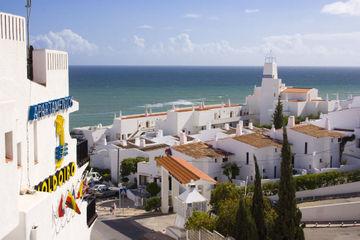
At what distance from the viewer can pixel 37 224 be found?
12.2 metres

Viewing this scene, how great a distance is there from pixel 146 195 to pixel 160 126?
22981 mm

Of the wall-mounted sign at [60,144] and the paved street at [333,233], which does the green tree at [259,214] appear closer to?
the paved street at [333,233]

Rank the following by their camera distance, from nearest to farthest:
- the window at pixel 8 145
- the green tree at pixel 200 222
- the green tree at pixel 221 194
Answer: the window at pixel 8 145 → the green tree at pixel 200 222 → the green tree at pixel 221 194

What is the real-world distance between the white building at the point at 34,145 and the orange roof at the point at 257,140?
84.5ft

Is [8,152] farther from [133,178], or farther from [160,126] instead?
[160,126]

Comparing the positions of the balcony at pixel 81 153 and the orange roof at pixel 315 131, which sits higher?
the balcony at pixel 81 153

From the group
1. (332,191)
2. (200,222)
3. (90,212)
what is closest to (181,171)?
(200,222)

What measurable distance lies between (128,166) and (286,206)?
24774 mm

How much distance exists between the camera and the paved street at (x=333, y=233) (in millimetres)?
29812

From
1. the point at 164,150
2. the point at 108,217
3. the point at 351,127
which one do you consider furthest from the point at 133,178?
the point at 351,127

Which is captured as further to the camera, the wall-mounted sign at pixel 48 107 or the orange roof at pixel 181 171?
the orange roof at pixel 181 171

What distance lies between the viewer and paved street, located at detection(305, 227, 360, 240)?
29812 mm

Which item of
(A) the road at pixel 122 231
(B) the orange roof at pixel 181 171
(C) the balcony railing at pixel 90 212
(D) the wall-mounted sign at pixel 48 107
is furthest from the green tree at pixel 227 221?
(D) the wall-mounted sign at pixel 48 107

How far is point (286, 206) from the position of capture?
2311cm
